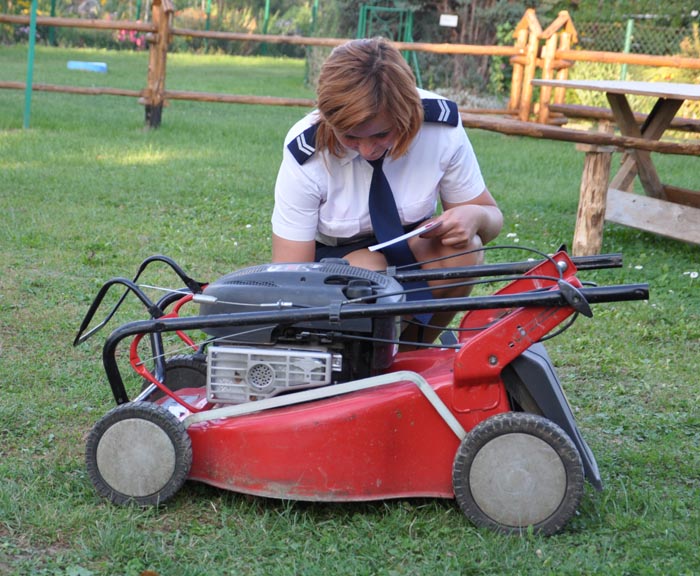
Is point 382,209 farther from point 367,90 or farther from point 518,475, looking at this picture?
point 518,475

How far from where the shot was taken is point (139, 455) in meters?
2.34

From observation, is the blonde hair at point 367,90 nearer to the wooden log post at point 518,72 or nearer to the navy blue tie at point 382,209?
the navy blue tie at point 382,209

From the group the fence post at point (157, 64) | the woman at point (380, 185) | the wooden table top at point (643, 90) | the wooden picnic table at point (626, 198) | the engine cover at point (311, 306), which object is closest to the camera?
the engine cover at point (311, 306)

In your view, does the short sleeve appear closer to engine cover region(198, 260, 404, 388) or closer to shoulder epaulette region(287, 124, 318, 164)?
shoulder epaulette region(287, 124, 318, 164)

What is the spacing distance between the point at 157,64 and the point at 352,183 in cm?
745

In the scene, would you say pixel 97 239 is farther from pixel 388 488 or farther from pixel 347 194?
pixel 388 488

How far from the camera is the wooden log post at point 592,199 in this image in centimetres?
526

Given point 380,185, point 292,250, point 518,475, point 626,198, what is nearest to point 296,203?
point 292,250

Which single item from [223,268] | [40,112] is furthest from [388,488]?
[40,112]

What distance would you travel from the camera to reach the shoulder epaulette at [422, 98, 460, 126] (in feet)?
9.35

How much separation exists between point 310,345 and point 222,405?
1.03 ft

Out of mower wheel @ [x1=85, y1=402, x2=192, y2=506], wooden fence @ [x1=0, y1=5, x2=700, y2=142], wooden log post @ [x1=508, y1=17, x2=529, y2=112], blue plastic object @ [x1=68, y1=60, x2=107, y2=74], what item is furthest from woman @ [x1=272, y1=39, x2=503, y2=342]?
blue plastic object @ [x1=68, y1=60, x2=107, y2=74]

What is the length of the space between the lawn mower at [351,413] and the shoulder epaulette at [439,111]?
640 mm

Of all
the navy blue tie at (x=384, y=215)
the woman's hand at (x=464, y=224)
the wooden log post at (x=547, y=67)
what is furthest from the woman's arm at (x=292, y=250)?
the wooden log post at (x=547, y=67)
